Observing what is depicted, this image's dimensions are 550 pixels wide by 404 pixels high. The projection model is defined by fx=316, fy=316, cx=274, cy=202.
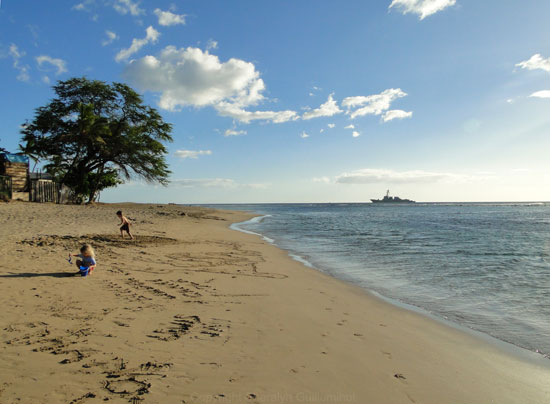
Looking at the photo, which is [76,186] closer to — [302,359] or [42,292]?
[42,292]

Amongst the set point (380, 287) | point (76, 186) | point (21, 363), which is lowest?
point (380, 287)

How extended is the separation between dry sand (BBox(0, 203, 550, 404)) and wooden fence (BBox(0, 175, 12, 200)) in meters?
23.1

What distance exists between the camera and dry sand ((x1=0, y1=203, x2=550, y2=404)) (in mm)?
3189

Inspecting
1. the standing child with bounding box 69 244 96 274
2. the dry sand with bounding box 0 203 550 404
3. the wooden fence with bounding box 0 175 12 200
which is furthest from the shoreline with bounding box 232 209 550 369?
the wooden fence with bounding box 0 175 12 200

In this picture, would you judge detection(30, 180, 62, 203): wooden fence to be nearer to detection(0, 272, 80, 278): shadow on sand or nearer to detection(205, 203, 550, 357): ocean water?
detection(205, 203, 550, 357): ocean water

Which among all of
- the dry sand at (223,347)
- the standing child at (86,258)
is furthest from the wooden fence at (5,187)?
the standing child at (86,258)

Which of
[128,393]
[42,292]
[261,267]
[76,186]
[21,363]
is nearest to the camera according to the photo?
[128,393]

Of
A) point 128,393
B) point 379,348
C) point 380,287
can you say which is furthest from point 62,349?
point 380,287

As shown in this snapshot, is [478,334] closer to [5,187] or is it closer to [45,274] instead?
[45,274]

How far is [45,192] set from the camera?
95.0ft

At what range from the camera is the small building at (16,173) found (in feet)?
88.7

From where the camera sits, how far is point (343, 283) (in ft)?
29.1

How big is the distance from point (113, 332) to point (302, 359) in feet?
8.48

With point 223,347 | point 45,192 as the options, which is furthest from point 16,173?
point 223,347
